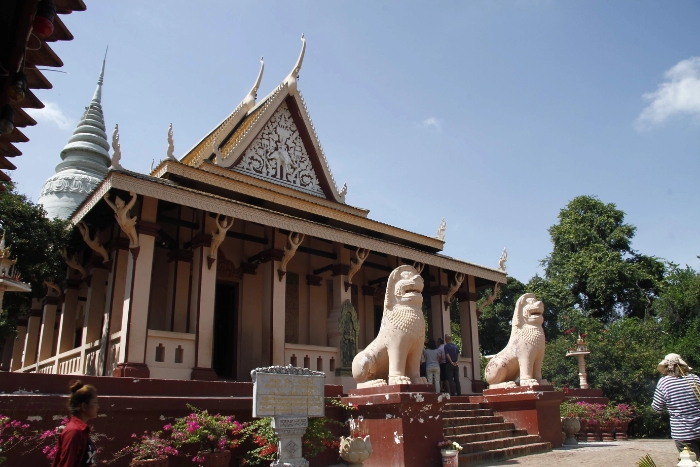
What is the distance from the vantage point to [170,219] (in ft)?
33.5

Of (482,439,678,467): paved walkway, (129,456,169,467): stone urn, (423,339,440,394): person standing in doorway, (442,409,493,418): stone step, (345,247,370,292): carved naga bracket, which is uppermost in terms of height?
(345,247,370,292): carved naga bracket

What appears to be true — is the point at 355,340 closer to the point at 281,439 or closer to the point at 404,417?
the point at 404,417

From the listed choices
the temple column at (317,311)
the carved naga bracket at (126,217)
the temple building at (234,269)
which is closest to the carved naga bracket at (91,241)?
the temple building at (234,269)

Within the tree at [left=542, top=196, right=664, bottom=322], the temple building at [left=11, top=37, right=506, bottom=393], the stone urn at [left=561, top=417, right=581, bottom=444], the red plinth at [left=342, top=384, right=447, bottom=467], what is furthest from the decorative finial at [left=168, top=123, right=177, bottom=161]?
the tree at [left=542, top=196, right=664, bottom=322]

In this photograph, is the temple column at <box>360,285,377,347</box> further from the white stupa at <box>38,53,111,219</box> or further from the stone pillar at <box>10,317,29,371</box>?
the stone pillar at <box>10,317,29,371</box>

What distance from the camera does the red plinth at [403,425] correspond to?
674cm

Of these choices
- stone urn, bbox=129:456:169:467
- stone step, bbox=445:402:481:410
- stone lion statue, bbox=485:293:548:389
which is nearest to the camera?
stone urn, bbox=129:456:169:467

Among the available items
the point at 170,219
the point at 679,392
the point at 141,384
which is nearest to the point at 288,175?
the point at 170,219

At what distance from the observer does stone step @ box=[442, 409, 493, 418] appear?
9.07 m

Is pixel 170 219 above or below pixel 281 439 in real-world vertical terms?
above

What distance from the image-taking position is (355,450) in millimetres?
6215

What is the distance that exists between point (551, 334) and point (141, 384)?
24.9 meters

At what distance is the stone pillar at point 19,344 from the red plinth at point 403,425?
39.9ft

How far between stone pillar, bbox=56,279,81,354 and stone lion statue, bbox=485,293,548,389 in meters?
8.45
